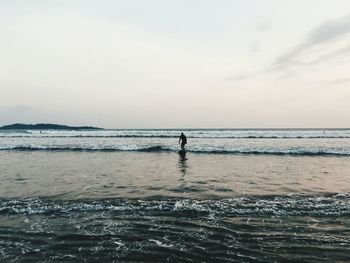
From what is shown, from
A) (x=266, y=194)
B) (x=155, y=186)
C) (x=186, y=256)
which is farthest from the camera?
(x=155, y=186)

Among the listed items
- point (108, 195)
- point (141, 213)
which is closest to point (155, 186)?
point (108, 195)

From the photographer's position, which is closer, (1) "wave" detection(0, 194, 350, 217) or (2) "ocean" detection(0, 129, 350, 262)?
(2) "ocean" detection(0, 129, 350, 262)

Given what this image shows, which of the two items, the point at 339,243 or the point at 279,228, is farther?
the point at 279,228

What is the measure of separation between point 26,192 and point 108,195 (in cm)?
334

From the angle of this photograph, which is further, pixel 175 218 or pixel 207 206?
pixel 207 206

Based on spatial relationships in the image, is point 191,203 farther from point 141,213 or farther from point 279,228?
point 279,228

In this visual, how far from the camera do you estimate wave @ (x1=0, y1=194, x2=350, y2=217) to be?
35.1 feet

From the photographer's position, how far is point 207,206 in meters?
11.5

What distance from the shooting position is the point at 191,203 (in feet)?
39.0

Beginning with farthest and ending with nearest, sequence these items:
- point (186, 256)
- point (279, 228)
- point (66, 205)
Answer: point (66, 205) → point (279, 228) → point (186, 256)

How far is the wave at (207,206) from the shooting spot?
10.7 metres

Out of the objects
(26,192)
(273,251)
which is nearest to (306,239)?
(273,251)

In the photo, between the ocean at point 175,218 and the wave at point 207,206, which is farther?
the wave at point 207,206

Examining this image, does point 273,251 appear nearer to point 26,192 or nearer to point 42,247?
point 42,247
